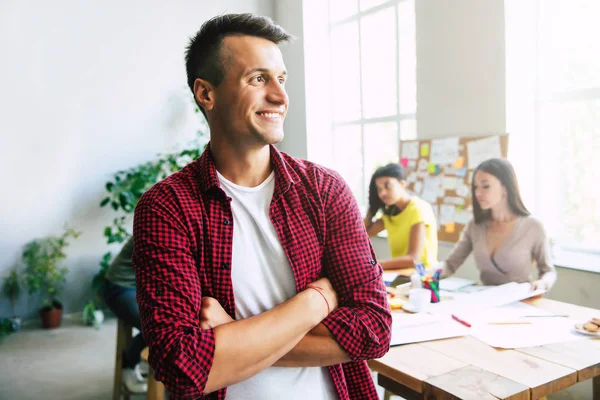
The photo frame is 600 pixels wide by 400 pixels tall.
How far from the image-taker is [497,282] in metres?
2.53

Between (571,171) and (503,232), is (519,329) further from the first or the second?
(571,171)

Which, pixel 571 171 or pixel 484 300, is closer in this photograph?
pixel 484 300

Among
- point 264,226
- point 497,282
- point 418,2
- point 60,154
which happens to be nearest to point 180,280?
point 264,226

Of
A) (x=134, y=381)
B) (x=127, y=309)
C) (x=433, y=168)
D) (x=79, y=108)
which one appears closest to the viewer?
(x=127, y=309)

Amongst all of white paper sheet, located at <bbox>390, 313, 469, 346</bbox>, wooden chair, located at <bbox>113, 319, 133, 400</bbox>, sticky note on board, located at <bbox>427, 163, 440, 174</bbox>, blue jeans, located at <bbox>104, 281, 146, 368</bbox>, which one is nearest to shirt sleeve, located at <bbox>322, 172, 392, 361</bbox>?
white paper sheet, located at <bbox>390, 313, 469, 346</bbox>

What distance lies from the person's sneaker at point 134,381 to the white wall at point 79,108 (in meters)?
2.45

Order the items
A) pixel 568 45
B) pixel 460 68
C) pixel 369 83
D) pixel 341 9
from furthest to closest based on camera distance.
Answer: pixel 341 9 → pixel 369 83 → pixel 460 68 → pixel 568 45

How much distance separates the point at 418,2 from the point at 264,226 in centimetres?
358

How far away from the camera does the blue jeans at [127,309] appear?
270 centimetres

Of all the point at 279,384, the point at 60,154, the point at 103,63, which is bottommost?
the point at 279,384

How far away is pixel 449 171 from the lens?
12.6 feet

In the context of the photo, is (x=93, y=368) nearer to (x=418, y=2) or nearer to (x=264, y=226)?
(x=264, y=226)

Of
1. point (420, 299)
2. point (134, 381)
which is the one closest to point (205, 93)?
point (420, 299)

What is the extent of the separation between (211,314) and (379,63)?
4.58 m
